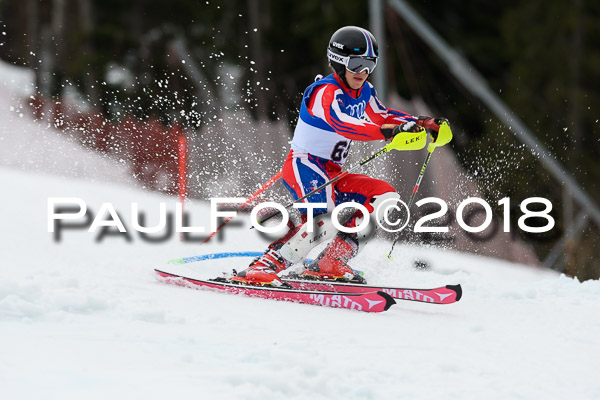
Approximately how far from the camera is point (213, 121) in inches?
539

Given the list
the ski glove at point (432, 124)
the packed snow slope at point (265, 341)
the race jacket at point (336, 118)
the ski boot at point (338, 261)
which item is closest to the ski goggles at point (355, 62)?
the race jacket at point (336, 118)

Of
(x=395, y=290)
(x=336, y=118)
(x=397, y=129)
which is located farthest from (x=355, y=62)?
(x=395, y=290)

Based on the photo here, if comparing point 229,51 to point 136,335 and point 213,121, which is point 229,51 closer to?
point 213,121

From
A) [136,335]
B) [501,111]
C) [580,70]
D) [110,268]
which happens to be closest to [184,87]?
[580,70]

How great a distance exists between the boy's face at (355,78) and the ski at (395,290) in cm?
133

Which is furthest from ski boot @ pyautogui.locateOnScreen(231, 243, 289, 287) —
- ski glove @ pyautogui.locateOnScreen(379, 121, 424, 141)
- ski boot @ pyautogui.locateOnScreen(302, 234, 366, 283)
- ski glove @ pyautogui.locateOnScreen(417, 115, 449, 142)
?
ski glove @ pyautogui.locateOnScreen(417, 115, 449, 142)

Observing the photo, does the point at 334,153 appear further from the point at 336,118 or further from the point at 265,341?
the point at 265,341

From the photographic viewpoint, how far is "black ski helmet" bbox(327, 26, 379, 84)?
17.2 feet

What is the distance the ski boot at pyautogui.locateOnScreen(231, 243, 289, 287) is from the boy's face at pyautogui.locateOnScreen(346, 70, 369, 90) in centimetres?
121

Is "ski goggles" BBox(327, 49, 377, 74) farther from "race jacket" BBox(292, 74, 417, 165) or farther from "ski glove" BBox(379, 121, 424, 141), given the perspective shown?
"ski glove" BBox(379, 121, 424, 141)

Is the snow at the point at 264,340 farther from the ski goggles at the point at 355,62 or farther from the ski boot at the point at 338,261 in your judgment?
the ski goggles at the point at 355,62

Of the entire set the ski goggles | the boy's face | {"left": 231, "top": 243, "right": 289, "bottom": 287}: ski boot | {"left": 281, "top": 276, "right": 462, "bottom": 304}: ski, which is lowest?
{"left": 281, "top": 276, "right": 462, "bottom": 304}: ski

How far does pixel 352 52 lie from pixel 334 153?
0.70 m

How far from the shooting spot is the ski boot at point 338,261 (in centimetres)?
563
